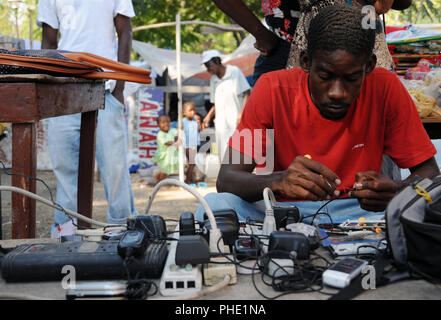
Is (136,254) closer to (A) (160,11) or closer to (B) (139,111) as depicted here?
(B) (139,111)

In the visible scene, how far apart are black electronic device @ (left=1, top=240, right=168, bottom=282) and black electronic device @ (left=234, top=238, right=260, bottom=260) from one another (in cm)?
22

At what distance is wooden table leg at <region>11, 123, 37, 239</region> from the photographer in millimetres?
1989

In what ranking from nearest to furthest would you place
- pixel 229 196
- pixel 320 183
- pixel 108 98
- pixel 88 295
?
pixel 88 295 → pixel 320 183 → pixel 229 196 → pixel 108 98

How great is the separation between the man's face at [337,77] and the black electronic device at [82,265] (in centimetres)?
A: 101

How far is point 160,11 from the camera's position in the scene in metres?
12.4

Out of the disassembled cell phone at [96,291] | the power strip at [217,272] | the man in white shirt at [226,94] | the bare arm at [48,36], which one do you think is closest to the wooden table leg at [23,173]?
the disassembled cell phone at [96,291]

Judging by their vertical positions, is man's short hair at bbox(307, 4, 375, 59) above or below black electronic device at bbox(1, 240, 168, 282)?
above

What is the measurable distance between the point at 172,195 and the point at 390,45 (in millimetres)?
4691

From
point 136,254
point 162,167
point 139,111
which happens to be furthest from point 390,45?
point 139,111

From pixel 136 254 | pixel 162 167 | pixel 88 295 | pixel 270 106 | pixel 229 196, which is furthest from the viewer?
pixel 162 167

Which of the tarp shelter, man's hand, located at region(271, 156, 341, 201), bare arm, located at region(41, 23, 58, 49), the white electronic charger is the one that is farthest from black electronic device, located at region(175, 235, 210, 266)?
the tarp shelter

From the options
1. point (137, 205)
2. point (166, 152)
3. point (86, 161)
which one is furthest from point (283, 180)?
point (166, 152)

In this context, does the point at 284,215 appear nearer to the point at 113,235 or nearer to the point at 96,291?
the point at 113,235

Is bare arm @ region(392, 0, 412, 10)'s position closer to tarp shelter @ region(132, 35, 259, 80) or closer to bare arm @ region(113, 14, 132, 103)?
bare arm @ region(113, 14, 132, 103)
